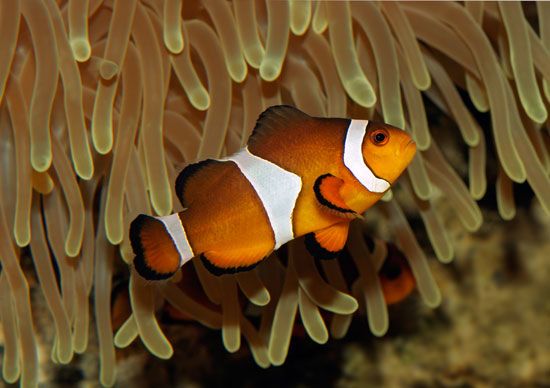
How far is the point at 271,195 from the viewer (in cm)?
115

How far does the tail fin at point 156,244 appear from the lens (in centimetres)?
114

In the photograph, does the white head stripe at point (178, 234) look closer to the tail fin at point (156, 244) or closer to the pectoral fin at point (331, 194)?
the tail fin at point (156, 244)

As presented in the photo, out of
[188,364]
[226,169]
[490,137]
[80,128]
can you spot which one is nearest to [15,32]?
[80,128]

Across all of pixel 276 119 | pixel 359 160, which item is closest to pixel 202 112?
pixel 276 119

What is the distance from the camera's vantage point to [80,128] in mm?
1352

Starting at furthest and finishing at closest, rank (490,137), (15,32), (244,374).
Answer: (244,374)
(490,137)
(15,32)

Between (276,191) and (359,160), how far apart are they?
132 millimetres

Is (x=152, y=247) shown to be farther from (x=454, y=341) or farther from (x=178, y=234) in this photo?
(x=454, y=341)

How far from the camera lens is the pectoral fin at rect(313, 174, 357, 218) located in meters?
1.11

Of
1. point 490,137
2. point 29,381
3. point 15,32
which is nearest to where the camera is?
point 15,32

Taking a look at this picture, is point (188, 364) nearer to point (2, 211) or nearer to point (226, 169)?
point (2, 211)

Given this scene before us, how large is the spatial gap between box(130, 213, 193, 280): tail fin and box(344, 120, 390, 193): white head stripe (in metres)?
0.27

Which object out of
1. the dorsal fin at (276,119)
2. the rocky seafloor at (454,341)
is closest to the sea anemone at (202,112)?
the dorsal fin at (276,119)

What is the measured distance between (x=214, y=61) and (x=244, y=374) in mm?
990
